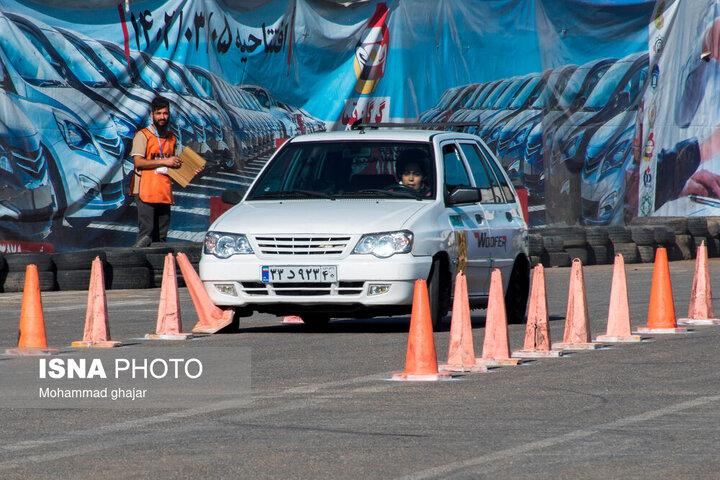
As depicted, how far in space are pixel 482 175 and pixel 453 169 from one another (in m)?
0.65

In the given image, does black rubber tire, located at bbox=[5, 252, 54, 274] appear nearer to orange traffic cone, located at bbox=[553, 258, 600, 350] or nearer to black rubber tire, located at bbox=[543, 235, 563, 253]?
orange traffic cone, located at bbox=[553, 258, 600, 350]

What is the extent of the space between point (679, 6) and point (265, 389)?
20.1 meters

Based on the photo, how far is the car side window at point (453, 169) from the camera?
1217 centimetres

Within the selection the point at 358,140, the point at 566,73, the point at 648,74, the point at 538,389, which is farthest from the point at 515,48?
the point at 538,389

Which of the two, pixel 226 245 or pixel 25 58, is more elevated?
pixel 25 58

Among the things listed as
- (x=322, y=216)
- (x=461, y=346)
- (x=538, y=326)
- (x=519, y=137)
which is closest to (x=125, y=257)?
(x=322, y=216)

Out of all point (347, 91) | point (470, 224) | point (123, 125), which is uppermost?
point (347, 91)

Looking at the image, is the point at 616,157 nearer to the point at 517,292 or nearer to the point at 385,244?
the point at 517,292

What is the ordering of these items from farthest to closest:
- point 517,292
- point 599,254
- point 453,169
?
point 599,254, point 517,292, point 453,169

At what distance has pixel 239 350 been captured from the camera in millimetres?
10156

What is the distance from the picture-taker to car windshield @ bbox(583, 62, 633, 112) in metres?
24.8

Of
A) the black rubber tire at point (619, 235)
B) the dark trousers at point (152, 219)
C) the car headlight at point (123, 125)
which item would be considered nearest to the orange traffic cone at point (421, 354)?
the dark trousers at point (152, 219)

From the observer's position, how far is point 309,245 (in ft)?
→ 35.6

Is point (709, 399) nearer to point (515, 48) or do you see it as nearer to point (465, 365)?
point (465, 365)
